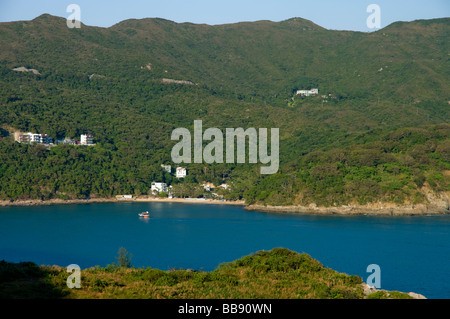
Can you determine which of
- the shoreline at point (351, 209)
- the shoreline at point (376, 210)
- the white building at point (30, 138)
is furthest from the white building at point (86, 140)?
the shoreline at point (376, 210)

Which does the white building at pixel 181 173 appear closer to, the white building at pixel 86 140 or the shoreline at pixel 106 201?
the shoreline at pixel 106 201

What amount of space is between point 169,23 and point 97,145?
93.2 m

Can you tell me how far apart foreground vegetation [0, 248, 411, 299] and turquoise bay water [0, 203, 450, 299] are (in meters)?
10.6

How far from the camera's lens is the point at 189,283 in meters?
16.4

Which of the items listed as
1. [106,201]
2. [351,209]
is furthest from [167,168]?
[351,209]

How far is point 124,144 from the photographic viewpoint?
276 feet

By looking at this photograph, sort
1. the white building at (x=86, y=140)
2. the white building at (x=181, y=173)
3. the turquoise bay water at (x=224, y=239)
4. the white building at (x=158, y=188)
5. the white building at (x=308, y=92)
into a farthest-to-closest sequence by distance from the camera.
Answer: the white building at (x=308, y=92)
the white building at (x=86, y=140)
the white building at (x=181, y=173)
the white building at (x=158, y=188)
the turquoise bay water at (x=224, y=239)

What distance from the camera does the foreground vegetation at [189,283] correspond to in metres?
14.3

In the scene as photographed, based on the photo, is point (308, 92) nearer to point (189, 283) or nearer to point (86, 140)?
point (86, 140)

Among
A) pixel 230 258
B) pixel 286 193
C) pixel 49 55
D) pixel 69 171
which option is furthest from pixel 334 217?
pixel 49 55

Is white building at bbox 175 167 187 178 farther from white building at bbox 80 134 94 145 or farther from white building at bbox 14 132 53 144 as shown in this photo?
white building at bbox 14 132 53 144

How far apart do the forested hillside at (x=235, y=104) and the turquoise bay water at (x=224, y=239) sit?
8.26 meters

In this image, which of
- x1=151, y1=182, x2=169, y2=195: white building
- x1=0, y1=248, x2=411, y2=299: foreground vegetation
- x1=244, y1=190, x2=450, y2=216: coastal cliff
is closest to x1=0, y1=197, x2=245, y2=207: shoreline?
x1=151, y1=182, x2=169, y2=195: white building
